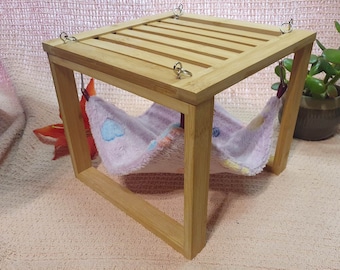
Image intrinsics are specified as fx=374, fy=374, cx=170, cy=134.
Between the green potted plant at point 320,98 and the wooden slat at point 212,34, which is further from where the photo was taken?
the green potted plant at point 320,98

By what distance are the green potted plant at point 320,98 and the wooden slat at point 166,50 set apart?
0.86ft

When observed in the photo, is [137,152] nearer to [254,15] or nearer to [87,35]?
[87,35]

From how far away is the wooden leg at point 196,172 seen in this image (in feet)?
1.44

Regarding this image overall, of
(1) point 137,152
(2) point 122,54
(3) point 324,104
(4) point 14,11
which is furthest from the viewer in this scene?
(4) point 14,11

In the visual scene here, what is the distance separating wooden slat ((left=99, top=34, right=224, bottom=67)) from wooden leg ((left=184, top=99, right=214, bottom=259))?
0.08 metres

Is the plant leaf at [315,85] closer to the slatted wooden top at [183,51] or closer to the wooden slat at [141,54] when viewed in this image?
the slatted wooden top at [183,51]

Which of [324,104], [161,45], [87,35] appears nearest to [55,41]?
[87,35]

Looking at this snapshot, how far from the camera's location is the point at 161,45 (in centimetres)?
56

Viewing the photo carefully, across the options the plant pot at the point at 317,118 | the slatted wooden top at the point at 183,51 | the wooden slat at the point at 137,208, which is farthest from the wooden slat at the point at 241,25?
the wooden slat at the point at 137,208

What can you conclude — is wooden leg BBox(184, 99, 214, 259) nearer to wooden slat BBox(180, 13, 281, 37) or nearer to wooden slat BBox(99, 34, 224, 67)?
wooden slat BBox(99, 34, 224, 67)

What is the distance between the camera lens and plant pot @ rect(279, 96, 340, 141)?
767mm

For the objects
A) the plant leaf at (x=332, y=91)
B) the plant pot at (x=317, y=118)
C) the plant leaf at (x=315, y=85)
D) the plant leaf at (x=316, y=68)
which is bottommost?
the plant pot at (x=317, y=118)

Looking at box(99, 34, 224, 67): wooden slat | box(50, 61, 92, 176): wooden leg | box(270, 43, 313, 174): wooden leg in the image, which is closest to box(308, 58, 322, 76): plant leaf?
box(270, 43, 313, 174): wooden leg

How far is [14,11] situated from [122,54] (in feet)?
1.83
